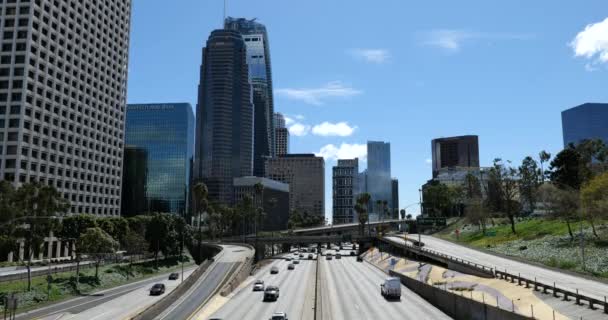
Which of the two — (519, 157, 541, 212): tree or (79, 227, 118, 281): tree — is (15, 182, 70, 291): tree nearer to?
(79, 227, 118, 281): tree

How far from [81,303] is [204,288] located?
53.7 ft

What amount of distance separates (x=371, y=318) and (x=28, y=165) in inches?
4301

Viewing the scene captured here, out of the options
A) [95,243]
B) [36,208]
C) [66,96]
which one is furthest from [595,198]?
[66,96]

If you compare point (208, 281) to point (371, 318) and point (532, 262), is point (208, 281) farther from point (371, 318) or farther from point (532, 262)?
point (532, 262)

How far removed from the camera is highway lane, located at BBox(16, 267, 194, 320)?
58062 millimetres

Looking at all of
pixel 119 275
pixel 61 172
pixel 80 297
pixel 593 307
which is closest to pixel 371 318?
pixel 593 307

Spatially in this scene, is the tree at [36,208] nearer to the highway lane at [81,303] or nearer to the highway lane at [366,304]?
the highway lane at [81,303]

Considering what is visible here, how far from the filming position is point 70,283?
76625 mm

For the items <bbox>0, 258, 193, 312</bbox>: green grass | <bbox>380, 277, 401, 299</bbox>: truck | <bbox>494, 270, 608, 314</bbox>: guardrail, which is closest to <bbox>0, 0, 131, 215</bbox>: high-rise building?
<bbox>0, 258, 193, 312</bbox>: green grass

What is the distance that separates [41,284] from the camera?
72.8 metres

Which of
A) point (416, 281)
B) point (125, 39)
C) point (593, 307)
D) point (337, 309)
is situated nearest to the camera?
point (593, 307)

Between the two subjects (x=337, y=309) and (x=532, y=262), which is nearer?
(x=337, y=309)

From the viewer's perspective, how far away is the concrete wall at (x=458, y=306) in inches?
1560

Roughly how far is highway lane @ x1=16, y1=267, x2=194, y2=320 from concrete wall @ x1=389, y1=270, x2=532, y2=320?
140ft
